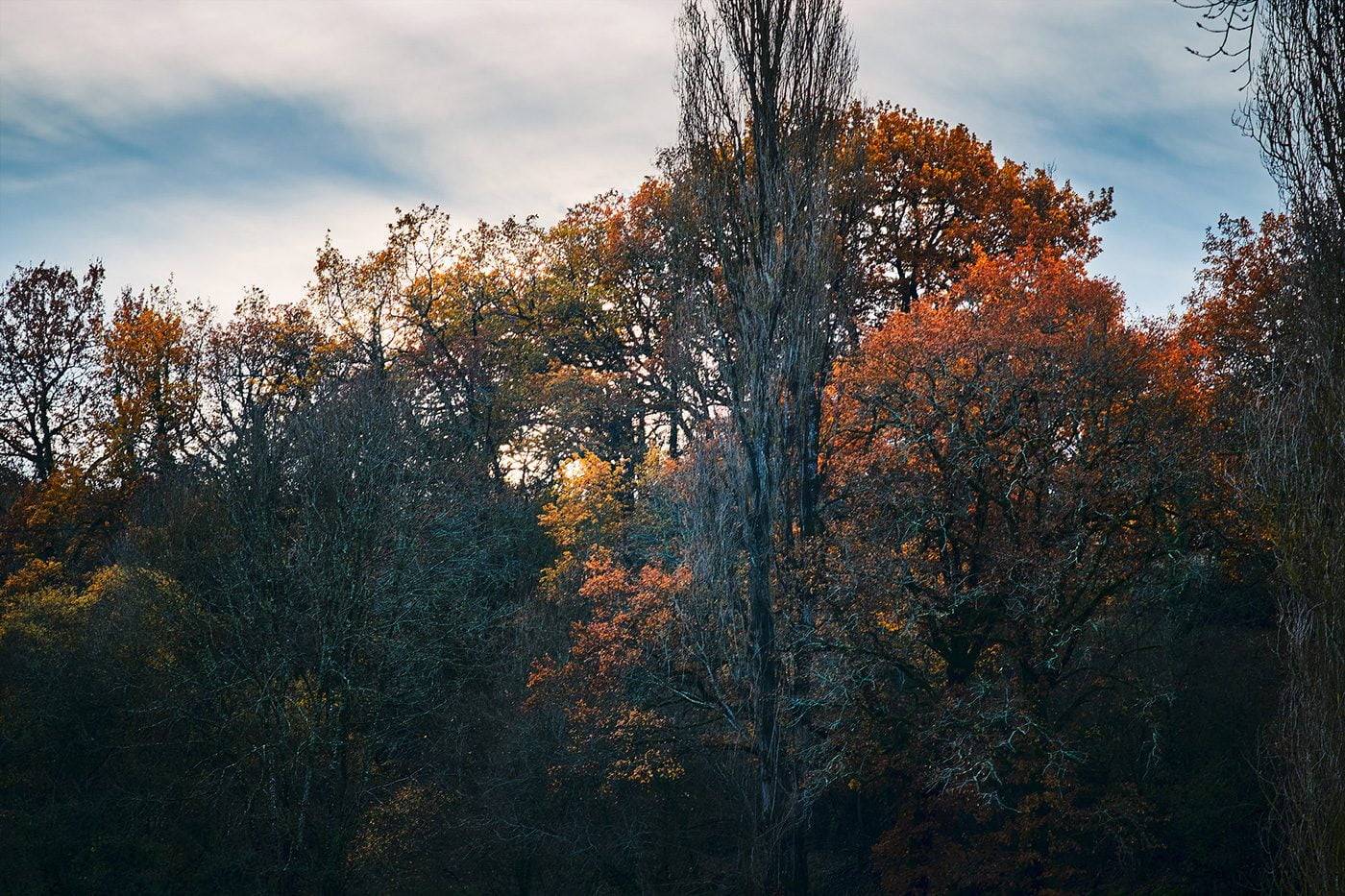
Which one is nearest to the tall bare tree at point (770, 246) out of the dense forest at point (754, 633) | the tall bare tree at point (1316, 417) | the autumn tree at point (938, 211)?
the dense forest at point (754, 633)

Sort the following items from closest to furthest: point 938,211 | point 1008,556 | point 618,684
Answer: point 1008,556, point 618,684, point 938,211

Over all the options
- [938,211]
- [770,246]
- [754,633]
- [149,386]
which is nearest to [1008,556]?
[754,633]

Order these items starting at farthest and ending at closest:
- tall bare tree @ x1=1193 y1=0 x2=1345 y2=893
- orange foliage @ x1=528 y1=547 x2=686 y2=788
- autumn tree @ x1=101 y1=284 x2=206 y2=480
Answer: autumn tree @ x1=101 y1=284 x2=206 y2=480, orange foliage @ x1=528 y1=547 x2=686 y2=788, tall bare tree @ x1=1193 y1=0 x2=1345 y2=893

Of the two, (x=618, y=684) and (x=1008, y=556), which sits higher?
(x=1008, y=556)

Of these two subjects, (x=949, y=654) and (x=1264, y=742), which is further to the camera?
(x=949, y=654)

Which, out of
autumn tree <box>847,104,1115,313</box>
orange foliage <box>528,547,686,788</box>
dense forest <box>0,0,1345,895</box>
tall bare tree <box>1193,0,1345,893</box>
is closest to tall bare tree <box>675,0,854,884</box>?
dense forest <box>0,0,1345,895</box>

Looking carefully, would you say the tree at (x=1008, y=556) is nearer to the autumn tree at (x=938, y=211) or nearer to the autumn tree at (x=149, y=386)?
the autumn tree at (x=938, y=211)

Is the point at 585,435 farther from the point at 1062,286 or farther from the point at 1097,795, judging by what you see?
the point at 1097,795

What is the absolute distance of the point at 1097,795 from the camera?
1700cm

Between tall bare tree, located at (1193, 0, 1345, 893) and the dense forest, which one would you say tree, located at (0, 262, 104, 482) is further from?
tall bare tree, located at (1193, 0, 1345, 893)

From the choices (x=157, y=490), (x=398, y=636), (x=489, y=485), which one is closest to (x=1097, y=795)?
(x=398, y=636)

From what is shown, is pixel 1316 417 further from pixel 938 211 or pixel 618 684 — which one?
pixel 938 211

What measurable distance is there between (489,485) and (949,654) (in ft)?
44.5

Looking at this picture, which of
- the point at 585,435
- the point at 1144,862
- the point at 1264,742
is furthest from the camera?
the point at 585,435
